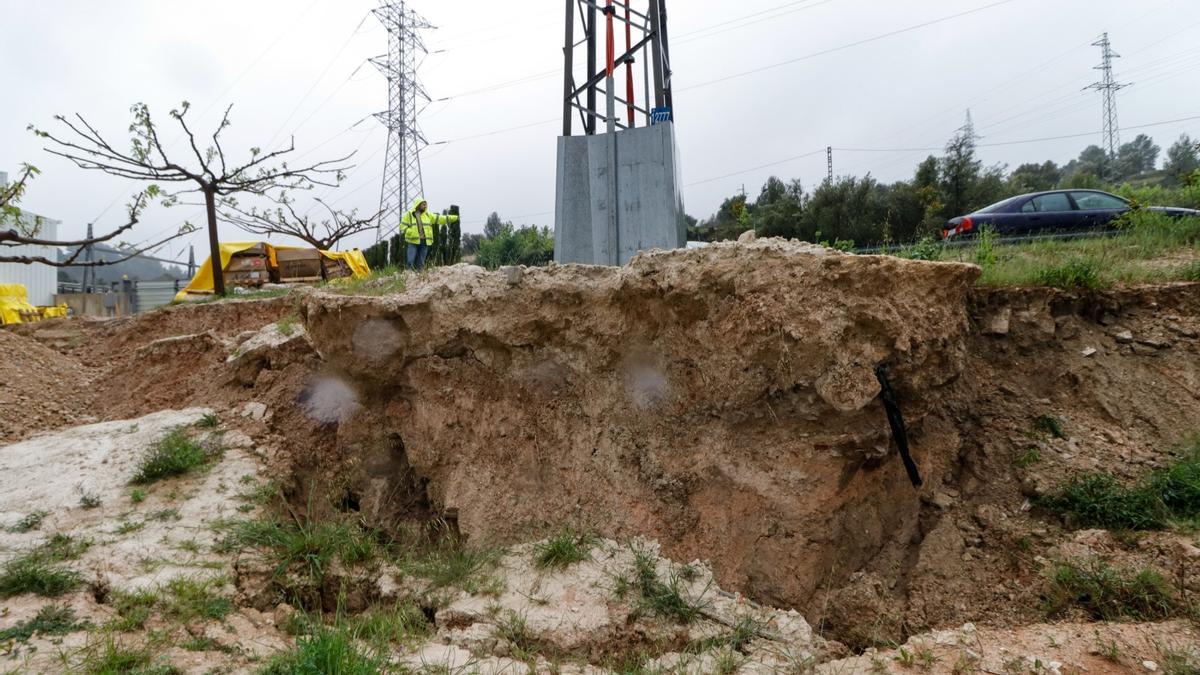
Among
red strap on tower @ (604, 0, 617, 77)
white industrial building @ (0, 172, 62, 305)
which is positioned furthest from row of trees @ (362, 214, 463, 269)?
white industrial building @ (0, 172, 62, 305)

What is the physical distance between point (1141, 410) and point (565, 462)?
3.93 meters

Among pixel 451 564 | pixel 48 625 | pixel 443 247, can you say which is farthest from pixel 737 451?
pixel 443 247

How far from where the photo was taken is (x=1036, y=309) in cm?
455

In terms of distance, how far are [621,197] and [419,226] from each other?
252 inches

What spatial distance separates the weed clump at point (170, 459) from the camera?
4652 millimetres

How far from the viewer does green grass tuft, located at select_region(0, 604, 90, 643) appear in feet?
10.0

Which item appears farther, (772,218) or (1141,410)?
(772,218)

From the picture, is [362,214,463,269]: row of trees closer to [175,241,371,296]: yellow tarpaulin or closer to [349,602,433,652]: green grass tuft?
[175,241,371,296]: yellow tarpaulin

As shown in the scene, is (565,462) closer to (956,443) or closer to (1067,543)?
(956,443)

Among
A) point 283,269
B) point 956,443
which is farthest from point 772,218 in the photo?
point 956,443

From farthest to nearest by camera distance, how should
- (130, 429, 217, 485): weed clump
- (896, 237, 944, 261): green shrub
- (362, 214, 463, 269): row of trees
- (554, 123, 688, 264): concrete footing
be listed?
Answer: 1. (362, 214, 463, 269): row of trees
2. (896, 237, 944, 261): green shrub
3. (554, 123, 688, 264): concrete footing
4. (130, 429, 217, 485): weed clump

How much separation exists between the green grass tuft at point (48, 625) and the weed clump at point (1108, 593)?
16.9 ft

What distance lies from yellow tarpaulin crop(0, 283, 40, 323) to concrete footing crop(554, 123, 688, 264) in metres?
10.3

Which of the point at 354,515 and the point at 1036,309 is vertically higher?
the point at 1036,309
